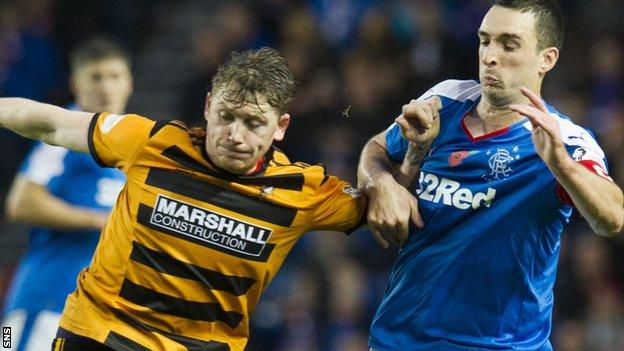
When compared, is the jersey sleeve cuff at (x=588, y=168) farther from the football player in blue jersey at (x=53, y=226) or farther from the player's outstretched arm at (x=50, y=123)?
the football player in blue jersey at (x=53, y=226)

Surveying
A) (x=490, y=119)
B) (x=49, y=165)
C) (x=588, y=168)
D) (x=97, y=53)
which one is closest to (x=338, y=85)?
(x=97, y=53)

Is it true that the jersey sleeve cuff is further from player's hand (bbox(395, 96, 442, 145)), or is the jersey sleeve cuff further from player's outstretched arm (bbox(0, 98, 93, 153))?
player's outstretched arm (bbox(0, 98, 93, 153))

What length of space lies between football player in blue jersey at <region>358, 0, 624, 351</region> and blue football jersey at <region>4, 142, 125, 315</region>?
2.02m

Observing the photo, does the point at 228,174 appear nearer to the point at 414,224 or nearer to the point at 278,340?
the point at 414,224

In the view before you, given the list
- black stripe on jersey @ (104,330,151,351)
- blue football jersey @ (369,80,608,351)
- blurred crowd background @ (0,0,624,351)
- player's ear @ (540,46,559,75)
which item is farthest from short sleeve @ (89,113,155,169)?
blurred crowd background @ (0,0,624,351)

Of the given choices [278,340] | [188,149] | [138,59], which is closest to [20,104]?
[188,149]

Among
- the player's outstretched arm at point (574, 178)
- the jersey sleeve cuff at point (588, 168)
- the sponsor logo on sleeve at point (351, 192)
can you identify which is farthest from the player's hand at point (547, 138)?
the sponsor logo on sleeve at point (351, 192)

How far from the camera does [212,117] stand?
438cm

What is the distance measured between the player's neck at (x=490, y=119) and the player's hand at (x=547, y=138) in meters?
0.50

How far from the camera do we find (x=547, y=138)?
4020 mm

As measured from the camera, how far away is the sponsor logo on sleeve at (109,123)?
4.45 meters

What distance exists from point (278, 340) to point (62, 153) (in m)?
3.30

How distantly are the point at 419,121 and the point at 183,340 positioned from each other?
3.94 feet

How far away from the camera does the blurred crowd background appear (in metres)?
8.74
